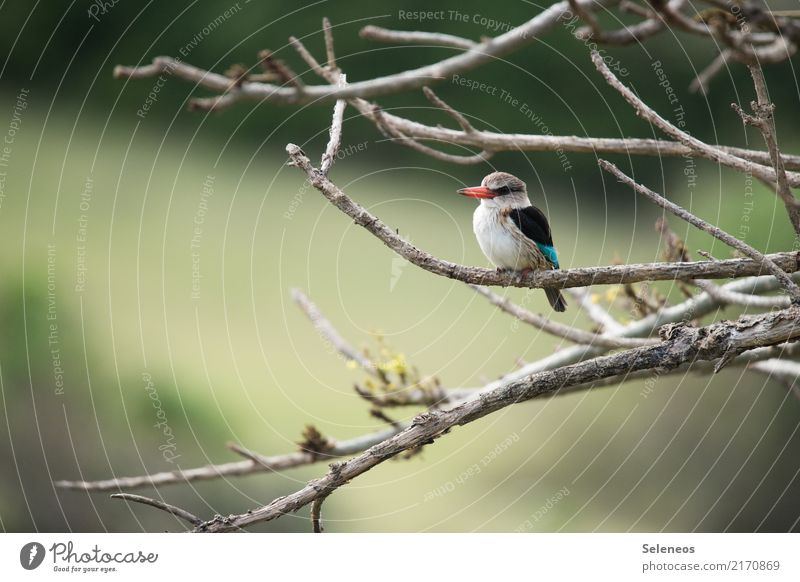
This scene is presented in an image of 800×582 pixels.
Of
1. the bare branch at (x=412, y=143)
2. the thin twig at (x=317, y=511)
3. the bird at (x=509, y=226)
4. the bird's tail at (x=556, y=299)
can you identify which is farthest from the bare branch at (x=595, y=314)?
the thin twig at (x=317, y=511)

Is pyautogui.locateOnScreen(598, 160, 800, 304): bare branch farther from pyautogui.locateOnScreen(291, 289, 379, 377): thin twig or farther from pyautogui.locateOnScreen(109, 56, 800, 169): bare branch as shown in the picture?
pyautogui.locateOnScreen(291, 289, 379, 377): thin twig

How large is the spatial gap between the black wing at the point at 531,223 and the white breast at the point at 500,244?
19mm

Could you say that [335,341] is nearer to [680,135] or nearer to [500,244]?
[500,244]

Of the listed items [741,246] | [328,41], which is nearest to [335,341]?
[328,41]

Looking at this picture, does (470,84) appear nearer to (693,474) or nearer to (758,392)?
(758,392)

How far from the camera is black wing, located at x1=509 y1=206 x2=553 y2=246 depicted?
1305mm

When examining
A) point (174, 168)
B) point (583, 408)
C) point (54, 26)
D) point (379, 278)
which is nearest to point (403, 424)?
point (379, 278)

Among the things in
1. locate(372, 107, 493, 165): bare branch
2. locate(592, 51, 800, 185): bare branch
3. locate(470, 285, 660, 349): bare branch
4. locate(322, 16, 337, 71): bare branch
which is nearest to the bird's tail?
locate(470, 285, 660, 349): bare branch

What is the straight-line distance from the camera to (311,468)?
2225mm

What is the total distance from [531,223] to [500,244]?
0.21 feet

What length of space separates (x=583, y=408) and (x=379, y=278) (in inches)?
37.1

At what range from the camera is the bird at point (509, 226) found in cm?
129

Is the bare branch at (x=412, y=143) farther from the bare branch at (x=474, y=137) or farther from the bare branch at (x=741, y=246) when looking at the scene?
the bare branch at (x=741, y=246)

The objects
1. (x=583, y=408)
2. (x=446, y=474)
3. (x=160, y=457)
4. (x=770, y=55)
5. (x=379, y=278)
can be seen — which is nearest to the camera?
(x=770, y=55)
